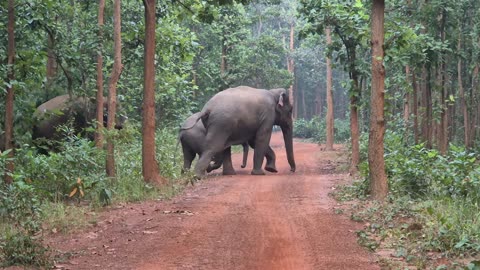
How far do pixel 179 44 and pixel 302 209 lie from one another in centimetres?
617

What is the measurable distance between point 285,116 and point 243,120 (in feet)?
7.20

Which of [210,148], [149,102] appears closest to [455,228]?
[149,102]

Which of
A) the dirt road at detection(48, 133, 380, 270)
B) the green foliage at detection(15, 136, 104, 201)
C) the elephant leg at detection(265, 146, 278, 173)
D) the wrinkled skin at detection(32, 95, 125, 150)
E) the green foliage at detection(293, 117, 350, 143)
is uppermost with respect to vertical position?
the wrinkled skin at detection(32, 95, 125, 150)

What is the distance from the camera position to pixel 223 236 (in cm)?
861

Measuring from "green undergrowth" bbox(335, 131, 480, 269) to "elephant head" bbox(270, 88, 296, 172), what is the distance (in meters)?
6.92

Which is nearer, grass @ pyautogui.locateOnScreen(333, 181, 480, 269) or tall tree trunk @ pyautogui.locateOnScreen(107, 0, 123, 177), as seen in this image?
grass @ pyautogui.locateOnScreen(333, 181, 480, 269)

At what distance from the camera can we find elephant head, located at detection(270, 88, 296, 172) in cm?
2064

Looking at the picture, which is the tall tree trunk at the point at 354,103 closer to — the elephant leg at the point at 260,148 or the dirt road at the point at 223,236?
the elephant leg at the point at 260,148

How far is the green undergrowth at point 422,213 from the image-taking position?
282 inches

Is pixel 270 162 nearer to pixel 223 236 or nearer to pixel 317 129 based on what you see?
pixel 223 236

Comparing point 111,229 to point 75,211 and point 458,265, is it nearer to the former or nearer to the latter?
point 75,211

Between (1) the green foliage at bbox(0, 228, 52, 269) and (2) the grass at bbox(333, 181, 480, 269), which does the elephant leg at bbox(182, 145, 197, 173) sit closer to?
(2) the grass at bbox(333, 181, 480, 269)

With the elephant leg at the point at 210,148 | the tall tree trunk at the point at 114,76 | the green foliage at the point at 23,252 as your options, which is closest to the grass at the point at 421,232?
the green foliage at the point at 23,252

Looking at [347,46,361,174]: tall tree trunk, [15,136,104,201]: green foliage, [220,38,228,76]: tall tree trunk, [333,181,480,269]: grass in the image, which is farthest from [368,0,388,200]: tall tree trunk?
[220,38,228,76]: tall tree trunk
